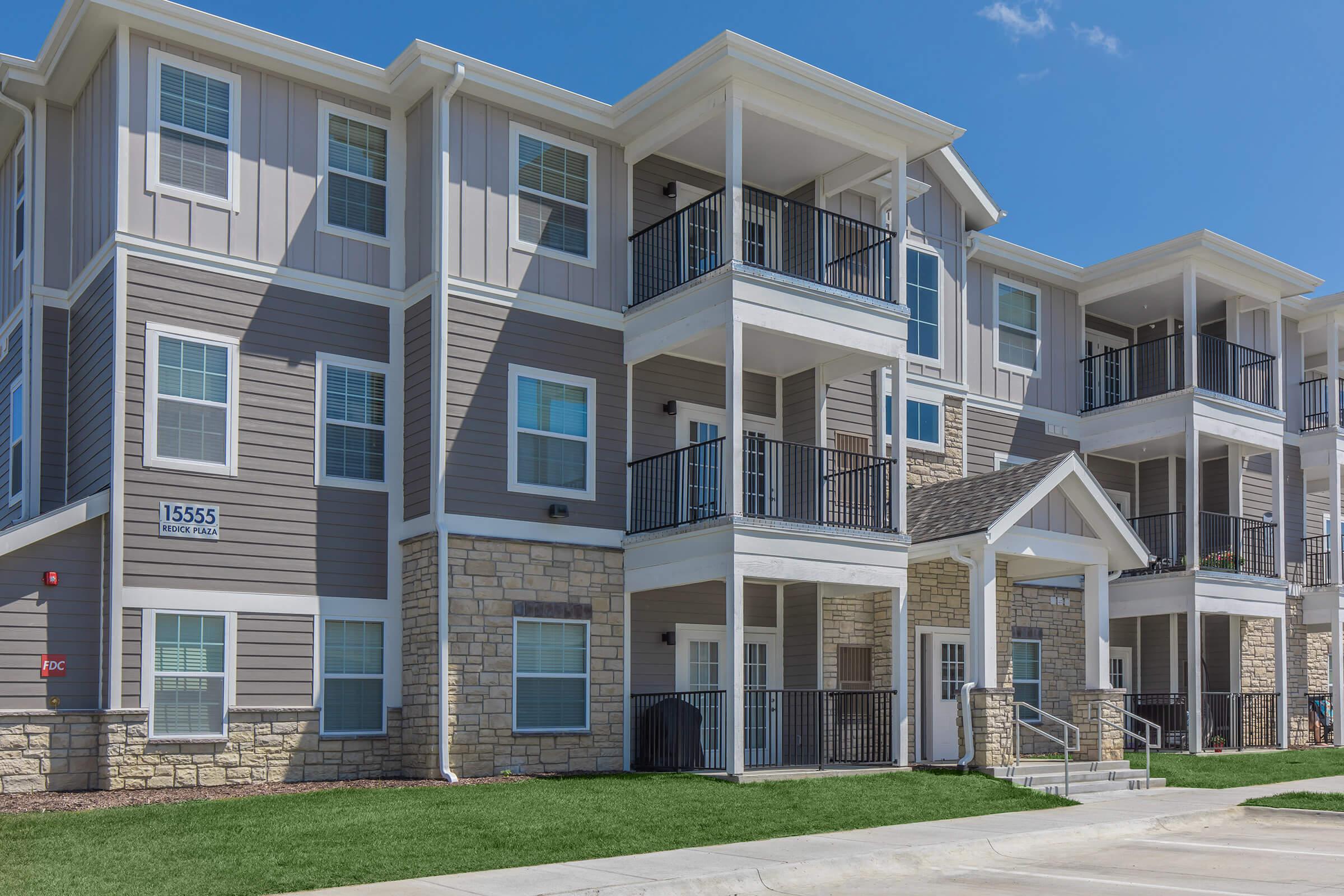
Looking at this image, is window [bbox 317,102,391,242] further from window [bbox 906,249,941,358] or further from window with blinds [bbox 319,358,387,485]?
window [bbox 906,249,941,358]

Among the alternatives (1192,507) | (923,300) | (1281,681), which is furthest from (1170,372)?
(1281,681)

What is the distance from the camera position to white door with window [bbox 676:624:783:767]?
18.4 m

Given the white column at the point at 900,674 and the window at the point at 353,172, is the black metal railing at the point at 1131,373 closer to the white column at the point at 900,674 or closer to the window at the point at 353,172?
the white column at the point at 900,674

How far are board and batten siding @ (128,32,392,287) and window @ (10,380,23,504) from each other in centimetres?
383

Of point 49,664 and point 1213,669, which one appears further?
point 1213,669

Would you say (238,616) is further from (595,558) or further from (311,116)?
(311,116)

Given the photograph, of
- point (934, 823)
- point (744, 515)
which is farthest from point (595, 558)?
point (934, 823)

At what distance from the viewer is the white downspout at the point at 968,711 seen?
17734 mm

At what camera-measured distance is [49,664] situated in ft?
48.5

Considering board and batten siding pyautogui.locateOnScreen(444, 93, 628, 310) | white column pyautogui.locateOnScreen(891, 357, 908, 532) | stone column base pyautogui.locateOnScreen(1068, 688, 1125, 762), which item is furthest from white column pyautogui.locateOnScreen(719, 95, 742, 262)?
stone column base pyautogui.locateOnScreen(1068, 688, 1125, 762)

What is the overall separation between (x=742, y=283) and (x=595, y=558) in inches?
163

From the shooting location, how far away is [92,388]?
16.4 m

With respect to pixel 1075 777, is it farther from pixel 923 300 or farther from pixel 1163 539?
pixel 1163 539

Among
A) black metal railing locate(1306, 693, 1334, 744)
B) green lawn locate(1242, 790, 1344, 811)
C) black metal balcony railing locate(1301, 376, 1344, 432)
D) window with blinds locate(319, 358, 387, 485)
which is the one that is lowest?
black metal railing locate(1306, 693, 1334, 744)
